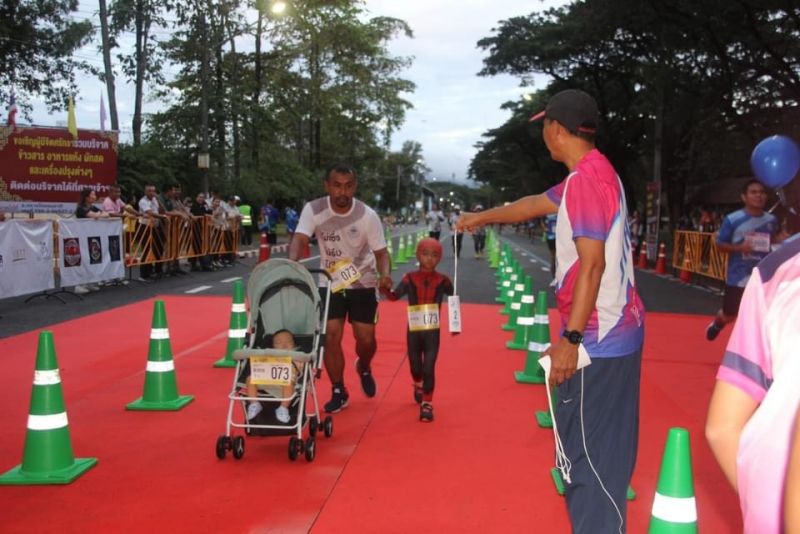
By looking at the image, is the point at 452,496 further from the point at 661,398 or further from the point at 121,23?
the point at 121,23

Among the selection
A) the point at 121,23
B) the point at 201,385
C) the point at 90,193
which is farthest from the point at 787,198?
the point at 121,23

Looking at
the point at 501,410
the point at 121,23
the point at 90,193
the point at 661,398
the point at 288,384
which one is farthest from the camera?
the point at 121,23

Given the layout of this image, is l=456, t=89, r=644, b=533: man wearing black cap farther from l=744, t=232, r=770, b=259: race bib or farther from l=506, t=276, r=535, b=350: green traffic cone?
l=506, t=276, r=535, b=350: green traffic cone

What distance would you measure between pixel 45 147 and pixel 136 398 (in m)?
17.4

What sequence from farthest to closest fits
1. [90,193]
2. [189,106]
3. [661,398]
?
1. [189,106]
2. [90,193]
3. [661,398]

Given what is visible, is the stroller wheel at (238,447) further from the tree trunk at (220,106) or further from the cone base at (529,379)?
the tree trunk at (220,106)

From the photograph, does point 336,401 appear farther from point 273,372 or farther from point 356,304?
point 273,372

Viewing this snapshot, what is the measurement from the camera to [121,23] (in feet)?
88.8

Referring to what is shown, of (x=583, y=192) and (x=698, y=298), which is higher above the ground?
(x=583, y=192)

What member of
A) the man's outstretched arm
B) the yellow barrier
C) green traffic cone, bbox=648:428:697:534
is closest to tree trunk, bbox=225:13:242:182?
the yellow barrier

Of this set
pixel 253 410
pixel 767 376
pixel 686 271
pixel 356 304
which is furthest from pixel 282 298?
pixel 686 271

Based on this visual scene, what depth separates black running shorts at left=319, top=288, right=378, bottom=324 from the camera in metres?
5.69

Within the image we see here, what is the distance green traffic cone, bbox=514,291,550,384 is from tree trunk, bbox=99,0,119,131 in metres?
25.0

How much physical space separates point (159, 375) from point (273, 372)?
164cm
